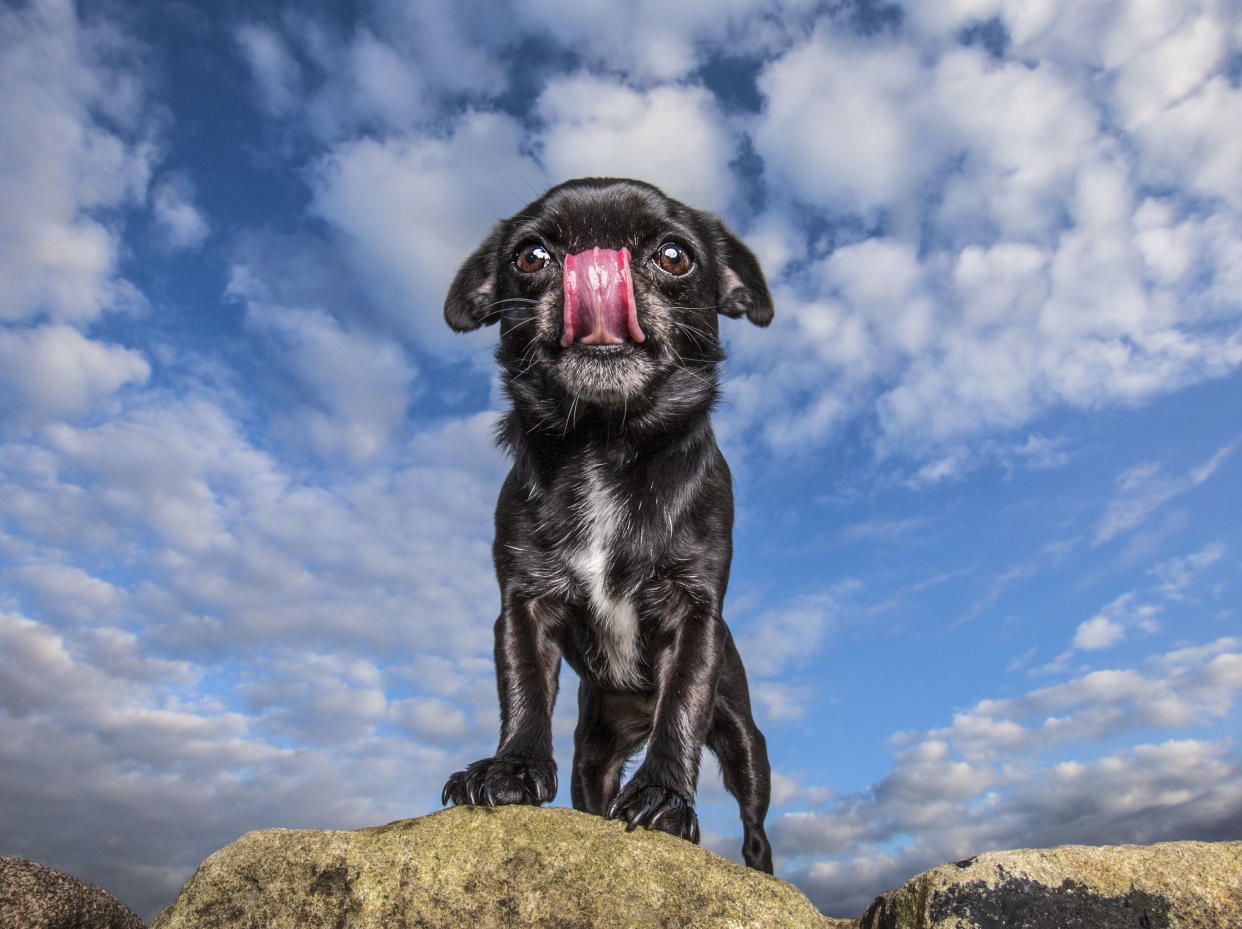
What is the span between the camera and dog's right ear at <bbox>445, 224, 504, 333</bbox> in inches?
235

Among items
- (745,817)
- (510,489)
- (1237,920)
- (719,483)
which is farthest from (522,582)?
(1237,920)

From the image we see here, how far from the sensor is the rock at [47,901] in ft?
15.1

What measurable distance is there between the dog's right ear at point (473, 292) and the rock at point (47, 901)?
3.87m

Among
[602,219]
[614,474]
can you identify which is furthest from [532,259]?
[614,474]

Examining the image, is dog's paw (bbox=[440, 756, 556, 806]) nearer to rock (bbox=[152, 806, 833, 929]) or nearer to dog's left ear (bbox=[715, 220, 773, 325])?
rock (bbox=[152, 806, 833, 929])

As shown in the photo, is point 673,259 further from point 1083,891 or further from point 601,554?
point 1083,891

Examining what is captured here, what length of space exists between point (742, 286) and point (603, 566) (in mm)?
2250

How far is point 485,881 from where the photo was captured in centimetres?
360

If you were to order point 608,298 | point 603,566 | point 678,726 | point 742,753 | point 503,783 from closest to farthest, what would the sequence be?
point 503,783 < point 678,726 < point 608,298 < point 603,566 < point 742,753

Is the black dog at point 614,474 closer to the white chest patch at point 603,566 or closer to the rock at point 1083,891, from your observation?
the white chest patch at point 603,566

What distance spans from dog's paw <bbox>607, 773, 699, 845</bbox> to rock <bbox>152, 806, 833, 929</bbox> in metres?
0.11

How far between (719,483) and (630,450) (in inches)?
23.7

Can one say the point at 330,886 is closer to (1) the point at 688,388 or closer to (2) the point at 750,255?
(1) the point at 688,388

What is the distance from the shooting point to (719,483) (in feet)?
17.3
